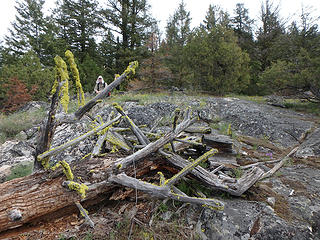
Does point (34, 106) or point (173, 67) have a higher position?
point (173, 67)

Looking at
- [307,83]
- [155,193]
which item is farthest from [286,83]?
[155,193]

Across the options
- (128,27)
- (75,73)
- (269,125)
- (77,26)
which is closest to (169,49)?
(128,27)

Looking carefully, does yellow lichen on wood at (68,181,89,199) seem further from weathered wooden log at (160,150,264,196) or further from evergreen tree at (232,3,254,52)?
evergreen tree at (232,3,254,52)

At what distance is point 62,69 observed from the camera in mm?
1966

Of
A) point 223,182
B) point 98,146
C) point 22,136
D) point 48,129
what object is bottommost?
point 22,136

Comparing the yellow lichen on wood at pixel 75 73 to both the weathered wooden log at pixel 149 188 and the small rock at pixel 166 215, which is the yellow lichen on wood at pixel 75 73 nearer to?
the weathered wooden log at pixel 149 188

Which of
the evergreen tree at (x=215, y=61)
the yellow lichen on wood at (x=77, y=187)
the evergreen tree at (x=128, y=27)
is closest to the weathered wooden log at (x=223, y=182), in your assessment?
the yellow lichen on wood at (x=77, y=187)

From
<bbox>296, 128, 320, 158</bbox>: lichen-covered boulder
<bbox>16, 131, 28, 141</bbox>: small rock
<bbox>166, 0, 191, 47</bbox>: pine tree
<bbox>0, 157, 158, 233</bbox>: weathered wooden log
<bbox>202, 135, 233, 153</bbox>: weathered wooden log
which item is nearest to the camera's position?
<bbox>0, 157, 158, 233</bbox>: weathered wooden log

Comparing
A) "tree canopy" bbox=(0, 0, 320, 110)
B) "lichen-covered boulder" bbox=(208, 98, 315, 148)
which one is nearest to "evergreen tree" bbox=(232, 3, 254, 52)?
"tree canopy" bbox=(0, 0, 320, 110)

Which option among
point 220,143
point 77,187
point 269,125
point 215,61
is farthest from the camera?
point 215,61

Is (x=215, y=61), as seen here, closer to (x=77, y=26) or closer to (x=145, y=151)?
(x=145, y=151)

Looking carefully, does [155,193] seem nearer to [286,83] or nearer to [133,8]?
[286,83]

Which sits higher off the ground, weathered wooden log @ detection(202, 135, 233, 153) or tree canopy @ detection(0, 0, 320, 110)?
tree canopy @ detection(0, 0, 320, 110)

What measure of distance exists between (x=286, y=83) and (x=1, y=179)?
36.3ft
